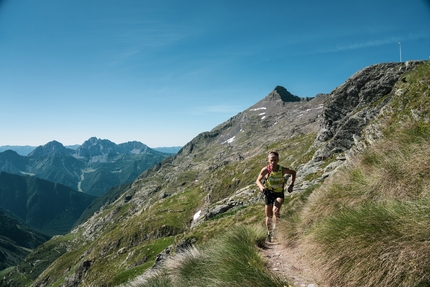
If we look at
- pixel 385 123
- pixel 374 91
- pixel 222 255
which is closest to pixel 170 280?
pixel 222 255

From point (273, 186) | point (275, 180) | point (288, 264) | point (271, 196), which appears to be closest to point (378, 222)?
point (288, 264)

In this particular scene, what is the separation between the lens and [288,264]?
7559 mm

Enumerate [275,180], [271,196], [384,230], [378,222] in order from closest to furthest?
1. [384,230]
2. [378,222]
3. [275,180]
4. [271,196]

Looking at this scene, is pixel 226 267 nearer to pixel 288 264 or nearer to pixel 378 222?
pixel 288 264

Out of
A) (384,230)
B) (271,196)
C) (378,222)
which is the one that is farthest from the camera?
(271,196)

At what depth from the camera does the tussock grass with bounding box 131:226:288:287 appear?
5613mm

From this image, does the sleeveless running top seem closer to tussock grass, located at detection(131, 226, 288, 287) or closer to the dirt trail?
tussock grass, located at detection(131, 226, 288, 287)

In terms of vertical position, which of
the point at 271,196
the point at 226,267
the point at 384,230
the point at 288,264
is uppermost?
the point at 384,230

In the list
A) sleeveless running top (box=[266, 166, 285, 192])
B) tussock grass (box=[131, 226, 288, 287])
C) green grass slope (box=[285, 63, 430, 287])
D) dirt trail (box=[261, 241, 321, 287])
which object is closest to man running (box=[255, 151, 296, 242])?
sleeveless running top (box=[266, 166, 285, 192])

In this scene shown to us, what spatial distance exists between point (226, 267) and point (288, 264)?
2.30m

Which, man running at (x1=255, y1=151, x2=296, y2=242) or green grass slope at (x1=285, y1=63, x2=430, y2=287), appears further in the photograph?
man running at (x1=255, y1=151, x2=296, y2=242)

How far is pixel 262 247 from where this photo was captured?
985 centimetres

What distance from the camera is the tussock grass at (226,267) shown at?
5.61 m

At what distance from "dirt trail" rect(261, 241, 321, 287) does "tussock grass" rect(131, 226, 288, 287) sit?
1.64 ft
